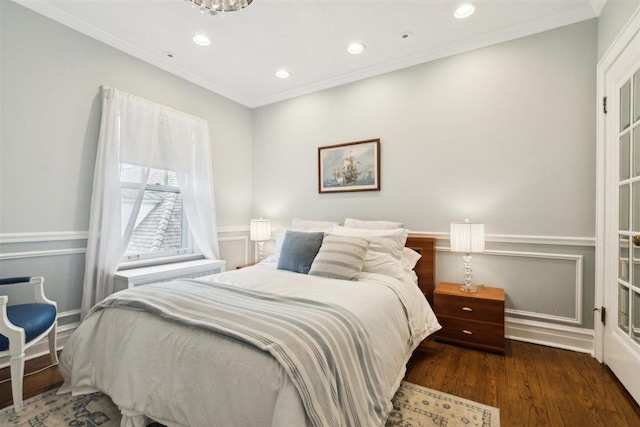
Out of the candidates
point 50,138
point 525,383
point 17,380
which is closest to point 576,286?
point 525,383

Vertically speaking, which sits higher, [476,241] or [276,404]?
[476,241]

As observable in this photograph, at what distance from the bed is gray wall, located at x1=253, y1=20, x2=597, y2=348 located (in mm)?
1235

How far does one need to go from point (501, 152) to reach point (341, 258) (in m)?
1.79

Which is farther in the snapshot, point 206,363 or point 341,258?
point 341,258

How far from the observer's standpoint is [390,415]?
5.35ft

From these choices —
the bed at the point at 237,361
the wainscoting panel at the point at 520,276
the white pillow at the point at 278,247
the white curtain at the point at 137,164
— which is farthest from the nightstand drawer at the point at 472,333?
the white curtain at the point at 137,164

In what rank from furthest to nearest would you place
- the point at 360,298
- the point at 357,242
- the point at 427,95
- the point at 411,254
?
the point at 427,95 < the point at 411,254 < the point at 357,242 < the point at 360,298

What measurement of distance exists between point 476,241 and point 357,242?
3.41 feet

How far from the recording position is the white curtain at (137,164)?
2.56m

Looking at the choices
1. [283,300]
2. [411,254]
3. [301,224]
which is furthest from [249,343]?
[301,224]

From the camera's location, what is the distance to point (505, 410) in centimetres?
168

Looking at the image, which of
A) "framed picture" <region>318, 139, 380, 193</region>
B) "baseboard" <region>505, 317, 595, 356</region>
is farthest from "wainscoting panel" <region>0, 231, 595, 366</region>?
"framed picture" <region>318, 139, 380, 193</region>

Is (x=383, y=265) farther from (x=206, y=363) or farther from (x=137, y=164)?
(x=137, y=164)

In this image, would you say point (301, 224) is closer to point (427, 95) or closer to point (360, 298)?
point (360, 298)
